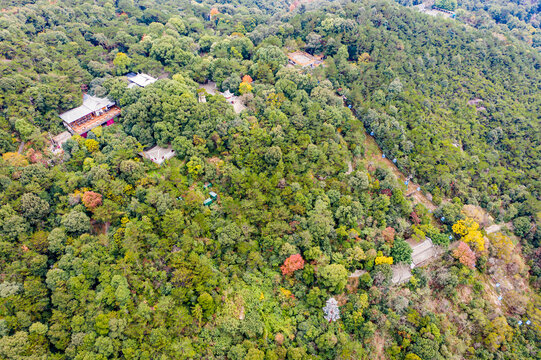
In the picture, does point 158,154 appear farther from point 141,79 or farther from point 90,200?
point 141,79

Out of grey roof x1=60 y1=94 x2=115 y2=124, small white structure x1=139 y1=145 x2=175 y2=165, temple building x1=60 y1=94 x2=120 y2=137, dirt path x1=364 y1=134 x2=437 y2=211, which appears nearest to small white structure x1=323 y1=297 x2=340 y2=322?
dirt path x1=364 y1=134 x2=437 y2=211

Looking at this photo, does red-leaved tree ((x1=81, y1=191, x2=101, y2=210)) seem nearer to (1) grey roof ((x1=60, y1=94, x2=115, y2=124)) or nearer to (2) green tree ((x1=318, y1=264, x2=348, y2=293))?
(1) grey roof ((x1=60, y1=94, x2=115, y2=124))

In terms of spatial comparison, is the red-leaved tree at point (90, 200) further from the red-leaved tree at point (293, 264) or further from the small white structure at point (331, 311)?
the small white structure at point (331, 311)

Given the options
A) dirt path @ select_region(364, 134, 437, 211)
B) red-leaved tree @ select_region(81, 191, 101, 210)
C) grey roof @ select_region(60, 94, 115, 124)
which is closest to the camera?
red-leaved tree @ select_region(81, 191, 101, 210)

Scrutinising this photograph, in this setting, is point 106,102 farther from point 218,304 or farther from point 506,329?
point 506,329

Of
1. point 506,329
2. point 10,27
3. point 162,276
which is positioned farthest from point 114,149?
point 506,329

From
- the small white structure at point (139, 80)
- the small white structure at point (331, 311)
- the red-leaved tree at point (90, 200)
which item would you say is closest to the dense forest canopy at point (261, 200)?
the small white structure at point (331, 311)
